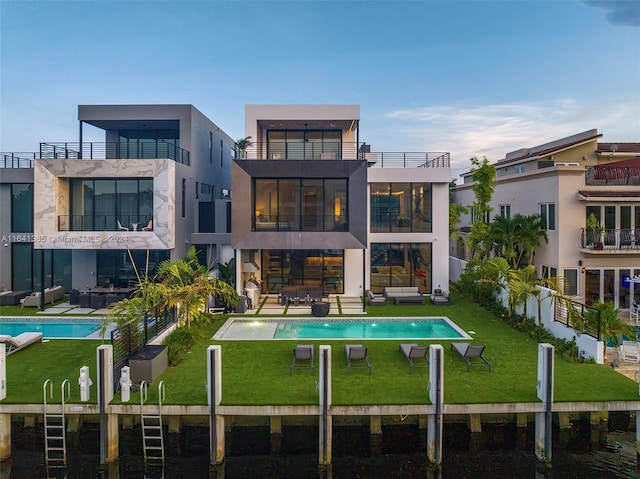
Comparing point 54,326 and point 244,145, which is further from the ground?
point 244,145

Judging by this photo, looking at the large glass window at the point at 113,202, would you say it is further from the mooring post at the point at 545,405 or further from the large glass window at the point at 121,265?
the mooring post at the point at 545,405

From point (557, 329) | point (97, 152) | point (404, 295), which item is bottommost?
point (557, 329)

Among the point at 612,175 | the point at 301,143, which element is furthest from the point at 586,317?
the point at 301,143

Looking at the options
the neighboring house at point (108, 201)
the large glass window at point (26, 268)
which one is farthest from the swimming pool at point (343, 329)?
the large glass window at point (26, 268)

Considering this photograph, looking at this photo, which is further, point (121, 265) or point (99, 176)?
point (121, 265)

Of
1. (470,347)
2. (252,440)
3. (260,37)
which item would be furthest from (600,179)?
(260,37)

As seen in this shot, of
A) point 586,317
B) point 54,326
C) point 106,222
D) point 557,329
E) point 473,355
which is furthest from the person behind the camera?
point 106,222

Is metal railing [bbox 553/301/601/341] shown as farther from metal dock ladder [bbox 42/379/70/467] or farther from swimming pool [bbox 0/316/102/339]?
swimming pool [bbox 0/316/102/339]

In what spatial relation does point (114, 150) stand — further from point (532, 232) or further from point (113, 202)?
point (532, 232)
